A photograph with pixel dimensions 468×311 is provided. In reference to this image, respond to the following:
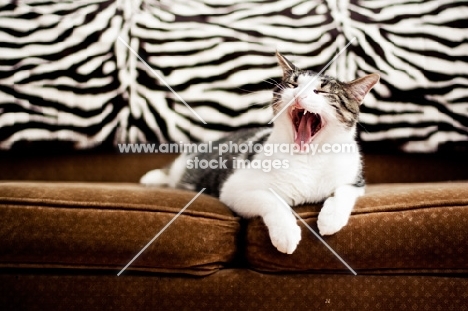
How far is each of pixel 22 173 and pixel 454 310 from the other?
59.0 inches

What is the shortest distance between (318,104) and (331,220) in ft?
1.07

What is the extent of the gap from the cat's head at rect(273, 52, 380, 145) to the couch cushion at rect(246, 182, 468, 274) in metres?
0.28

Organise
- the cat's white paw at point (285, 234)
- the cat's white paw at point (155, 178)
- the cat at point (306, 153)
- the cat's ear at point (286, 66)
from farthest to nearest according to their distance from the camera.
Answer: the cat's white paw at point (155, 178) < the cat's ear at point (286, 66) < the cat at point (306, 153) < the cat's white paw at point (285, 234)

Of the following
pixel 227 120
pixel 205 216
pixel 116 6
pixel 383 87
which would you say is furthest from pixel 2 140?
pixel 383 87

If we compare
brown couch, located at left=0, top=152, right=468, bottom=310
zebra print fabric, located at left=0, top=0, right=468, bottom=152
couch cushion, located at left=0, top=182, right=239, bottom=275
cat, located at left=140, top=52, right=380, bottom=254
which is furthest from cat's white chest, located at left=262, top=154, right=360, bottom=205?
zebra print fabric, located at left=0, top=0, right=468, bottom=152

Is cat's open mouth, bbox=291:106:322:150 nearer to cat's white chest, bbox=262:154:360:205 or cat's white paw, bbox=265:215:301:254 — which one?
cat's white chest, bbox=262:154:360:205

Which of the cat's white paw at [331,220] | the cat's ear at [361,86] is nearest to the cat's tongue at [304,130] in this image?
the cat's ear at [361,86]

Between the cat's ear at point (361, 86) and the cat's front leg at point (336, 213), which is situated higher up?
the cat's ear at point (361, 86)

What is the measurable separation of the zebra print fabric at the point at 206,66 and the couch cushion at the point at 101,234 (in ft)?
2.14

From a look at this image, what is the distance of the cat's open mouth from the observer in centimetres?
110

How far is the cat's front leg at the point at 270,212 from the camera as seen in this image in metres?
0.87

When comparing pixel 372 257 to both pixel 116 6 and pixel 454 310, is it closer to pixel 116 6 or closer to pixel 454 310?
pixel 454 310

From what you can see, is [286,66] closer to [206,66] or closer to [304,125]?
[304,125]

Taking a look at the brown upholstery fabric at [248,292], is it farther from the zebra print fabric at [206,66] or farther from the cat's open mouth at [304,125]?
the zebra print fabric at [206,66]
